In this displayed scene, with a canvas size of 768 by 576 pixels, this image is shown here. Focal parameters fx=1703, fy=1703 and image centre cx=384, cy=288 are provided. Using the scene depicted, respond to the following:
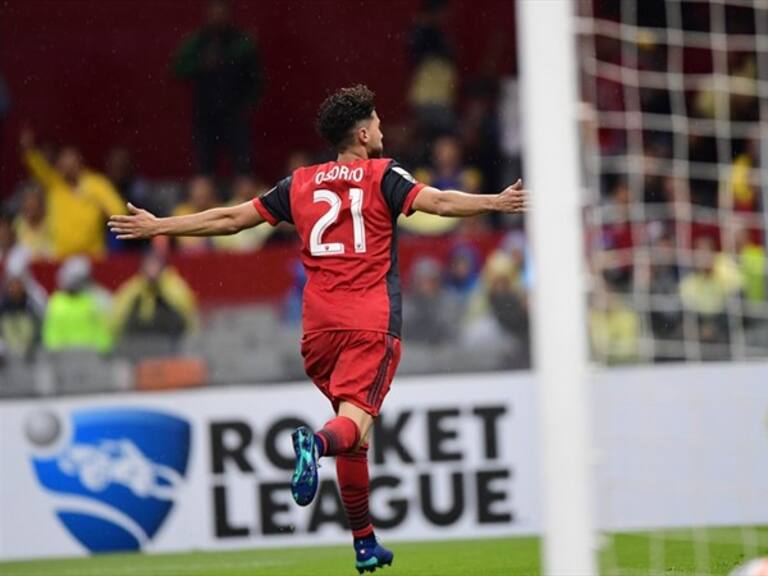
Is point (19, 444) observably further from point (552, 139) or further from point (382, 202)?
point (552, 139)

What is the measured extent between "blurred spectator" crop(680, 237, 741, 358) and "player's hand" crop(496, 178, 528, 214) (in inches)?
193

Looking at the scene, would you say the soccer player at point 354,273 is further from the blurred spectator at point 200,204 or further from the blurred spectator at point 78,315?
the blurred spectator at point 200,204

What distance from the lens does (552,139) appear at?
5.02 m

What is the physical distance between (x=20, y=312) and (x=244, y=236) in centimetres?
200

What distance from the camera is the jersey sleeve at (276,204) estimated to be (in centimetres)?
761

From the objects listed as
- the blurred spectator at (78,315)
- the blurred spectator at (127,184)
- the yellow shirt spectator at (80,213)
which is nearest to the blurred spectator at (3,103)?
the blurred spectator at (127,184)

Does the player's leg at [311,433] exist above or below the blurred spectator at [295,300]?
below

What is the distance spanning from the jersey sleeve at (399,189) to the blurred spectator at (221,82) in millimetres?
7927

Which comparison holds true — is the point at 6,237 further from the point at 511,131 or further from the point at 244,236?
the point at 511,131

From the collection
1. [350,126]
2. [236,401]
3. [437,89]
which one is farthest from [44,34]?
[350,126]

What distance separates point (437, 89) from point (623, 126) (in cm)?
175

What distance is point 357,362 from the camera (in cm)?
738

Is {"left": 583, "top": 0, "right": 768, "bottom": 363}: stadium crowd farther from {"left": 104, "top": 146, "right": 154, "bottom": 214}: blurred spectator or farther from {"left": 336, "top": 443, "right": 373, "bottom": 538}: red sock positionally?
{"left": 104, "top": 146, "right": 154, "bottom": 214}: blurred spectator

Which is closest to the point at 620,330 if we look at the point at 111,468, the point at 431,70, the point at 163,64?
the point at 111,468
